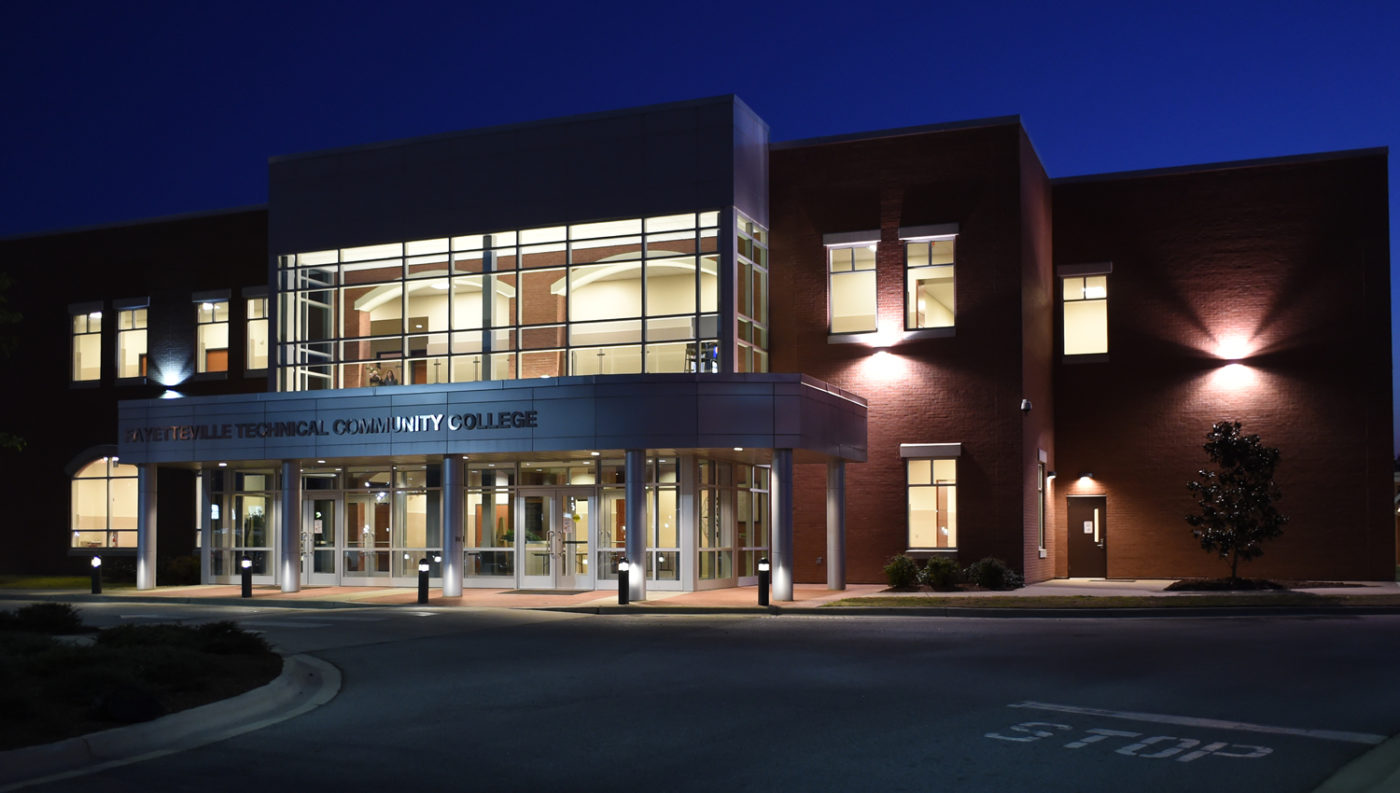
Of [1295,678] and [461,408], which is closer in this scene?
[1295,678]

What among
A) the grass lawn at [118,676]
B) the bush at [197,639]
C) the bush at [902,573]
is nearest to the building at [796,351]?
the bush at [902,573]

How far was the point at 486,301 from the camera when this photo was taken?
33781mm

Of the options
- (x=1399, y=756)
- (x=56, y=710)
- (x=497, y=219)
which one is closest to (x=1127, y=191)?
(x=497, y=219)

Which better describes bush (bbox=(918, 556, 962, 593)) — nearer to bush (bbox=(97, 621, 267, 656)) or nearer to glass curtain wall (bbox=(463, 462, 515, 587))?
glass curtain wall (bbox=(463, 462, 515, 587))

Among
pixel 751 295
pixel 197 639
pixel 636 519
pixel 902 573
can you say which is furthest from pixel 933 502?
pixel 197 639

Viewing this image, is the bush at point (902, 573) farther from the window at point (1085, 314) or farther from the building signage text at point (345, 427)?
the window at point (1085, 314)

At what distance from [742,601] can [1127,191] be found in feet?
55.1

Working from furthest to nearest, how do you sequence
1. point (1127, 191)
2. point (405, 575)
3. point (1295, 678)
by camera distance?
1. point (1127, 191)
2. point (405, 575)
3. point (1295, 678)

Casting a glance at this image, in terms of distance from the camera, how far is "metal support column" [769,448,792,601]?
2789 cm

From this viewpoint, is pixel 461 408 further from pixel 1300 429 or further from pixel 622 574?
pixel 1300 429

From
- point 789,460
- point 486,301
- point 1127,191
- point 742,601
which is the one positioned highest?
point 1127,191

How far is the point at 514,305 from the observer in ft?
113

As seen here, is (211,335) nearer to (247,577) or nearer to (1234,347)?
(247,577)

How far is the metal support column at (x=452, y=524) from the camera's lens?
2986cm
